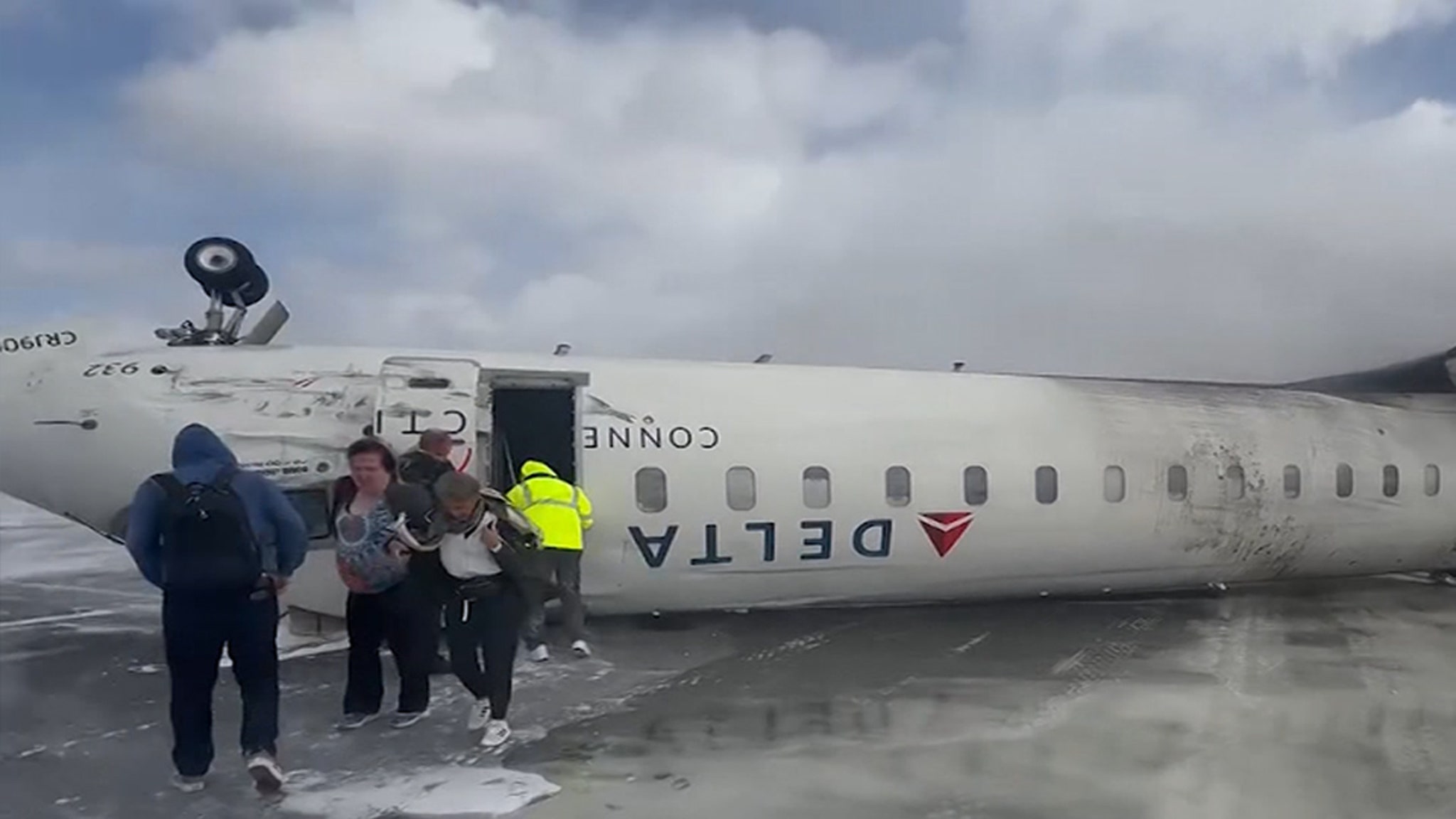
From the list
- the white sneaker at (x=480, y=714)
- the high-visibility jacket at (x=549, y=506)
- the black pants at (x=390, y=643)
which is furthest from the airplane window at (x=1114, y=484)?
the black pants at (x=390, y=643)

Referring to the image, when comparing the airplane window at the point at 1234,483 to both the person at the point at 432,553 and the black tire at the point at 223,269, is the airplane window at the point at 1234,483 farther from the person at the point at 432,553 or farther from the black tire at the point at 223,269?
the black tire at the point at 223,269

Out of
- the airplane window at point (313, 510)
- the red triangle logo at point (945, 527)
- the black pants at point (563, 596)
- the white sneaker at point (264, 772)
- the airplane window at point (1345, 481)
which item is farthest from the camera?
the airplane window at point (1345, 481)

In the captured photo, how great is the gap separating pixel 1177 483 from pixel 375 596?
748 centimetres

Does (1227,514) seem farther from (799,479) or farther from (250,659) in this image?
(250,659)

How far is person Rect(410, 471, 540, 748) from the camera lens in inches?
256

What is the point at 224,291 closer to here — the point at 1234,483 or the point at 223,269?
the point at 223,269

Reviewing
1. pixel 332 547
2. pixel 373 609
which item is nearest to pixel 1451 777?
pixel 373 609

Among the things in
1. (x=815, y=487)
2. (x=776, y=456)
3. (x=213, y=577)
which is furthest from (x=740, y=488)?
(x=213, y=577)

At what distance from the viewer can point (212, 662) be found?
18.5 ft

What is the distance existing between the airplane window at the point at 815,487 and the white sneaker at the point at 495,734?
3.81m

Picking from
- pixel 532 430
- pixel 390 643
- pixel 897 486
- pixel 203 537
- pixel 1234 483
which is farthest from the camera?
pixel 1234 483

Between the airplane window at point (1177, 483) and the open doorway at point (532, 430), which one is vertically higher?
the open doorway at point (532, 430)

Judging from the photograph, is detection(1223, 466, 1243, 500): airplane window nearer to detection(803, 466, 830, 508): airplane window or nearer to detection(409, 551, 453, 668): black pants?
detection(803, 466, 830, 508): airplane window

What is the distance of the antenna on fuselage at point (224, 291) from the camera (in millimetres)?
9875
